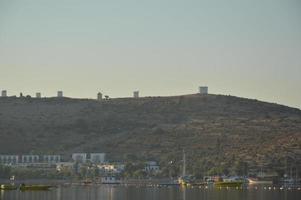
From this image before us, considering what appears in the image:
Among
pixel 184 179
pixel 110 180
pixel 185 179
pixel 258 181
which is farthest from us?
pixel 110 180

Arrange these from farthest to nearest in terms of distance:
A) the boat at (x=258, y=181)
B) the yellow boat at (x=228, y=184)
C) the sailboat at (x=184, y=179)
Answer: the boat at (x=258, y=181), the sailboat at (x=184, y=179), the yellow boat at (x=228, y=184)

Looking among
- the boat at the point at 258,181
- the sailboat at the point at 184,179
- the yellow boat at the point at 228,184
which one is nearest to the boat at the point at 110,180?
the sailboat at the point at 184,179

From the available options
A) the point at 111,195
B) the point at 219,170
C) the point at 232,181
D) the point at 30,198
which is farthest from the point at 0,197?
the point at 219,170

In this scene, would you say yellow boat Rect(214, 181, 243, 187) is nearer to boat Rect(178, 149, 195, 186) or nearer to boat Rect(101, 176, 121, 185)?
boat Rect(178, 149, 195, 186)

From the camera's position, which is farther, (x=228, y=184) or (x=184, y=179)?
(x=184, y=179)

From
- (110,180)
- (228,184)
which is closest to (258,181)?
(228,184)

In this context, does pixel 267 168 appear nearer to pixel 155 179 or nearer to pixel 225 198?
pixel 155 179

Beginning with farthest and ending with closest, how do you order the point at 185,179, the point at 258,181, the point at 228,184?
the point at 185,179, the point at 258,181, the point at 228,184

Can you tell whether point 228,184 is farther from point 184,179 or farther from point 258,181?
point 184,179

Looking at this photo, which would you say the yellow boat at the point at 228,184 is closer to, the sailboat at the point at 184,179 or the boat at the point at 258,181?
the sailboat at the point at 184,179

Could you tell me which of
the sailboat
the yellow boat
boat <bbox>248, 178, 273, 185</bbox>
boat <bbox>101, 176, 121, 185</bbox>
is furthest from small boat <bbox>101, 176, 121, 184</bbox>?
the yellow boat

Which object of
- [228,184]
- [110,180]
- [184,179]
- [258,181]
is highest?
[110,180]

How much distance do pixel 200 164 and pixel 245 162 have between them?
300 inches

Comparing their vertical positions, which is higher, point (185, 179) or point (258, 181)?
point (185, 179)
